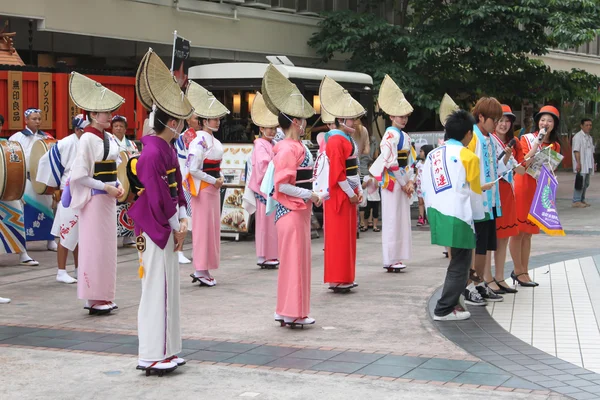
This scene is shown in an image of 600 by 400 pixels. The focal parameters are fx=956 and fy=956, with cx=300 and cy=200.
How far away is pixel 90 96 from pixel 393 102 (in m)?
4.09

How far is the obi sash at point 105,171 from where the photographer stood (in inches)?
349

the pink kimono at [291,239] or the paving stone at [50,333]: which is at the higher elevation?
the pink kimono at [291,239]

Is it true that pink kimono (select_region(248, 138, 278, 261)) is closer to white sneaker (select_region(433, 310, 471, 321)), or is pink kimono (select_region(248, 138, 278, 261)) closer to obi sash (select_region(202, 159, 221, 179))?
obi sash (select_region(202, 159, 221, 179))

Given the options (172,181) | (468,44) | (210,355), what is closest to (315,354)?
(210,355)

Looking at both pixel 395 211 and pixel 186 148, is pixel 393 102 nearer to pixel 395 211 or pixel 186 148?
pixel 395 211

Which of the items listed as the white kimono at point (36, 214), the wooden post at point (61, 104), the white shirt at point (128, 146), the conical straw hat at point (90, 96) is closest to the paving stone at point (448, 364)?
the conical straw hat at point (90, 96)

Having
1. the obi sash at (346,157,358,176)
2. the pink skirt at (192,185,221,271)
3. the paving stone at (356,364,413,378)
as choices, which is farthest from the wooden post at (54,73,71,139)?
the paving stone at (356,364,413,378)

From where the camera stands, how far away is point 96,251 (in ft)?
29.1

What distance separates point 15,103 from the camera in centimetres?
1372

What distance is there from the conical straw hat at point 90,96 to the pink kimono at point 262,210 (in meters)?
3.65

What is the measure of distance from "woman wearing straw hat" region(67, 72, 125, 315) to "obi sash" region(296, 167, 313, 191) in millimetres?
1766

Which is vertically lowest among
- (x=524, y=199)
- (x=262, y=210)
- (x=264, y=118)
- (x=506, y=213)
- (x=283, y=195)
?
(x=262, y=210)

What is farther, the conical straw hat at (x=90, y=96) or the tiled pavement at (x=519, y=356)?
the conical straw hat at (x=90, y=96)

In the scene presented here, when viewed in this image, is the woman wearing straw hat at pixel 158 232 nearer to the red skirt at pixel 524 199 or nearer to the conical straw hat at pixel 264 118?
the red skirt at pixel 524 199
